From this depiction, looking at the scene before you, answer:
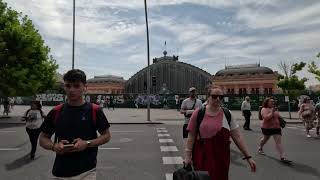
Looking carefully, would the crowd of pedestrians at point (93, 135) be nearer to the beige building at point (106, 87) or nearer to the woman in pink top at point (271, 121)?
the woman in pink top at point (271, 121)

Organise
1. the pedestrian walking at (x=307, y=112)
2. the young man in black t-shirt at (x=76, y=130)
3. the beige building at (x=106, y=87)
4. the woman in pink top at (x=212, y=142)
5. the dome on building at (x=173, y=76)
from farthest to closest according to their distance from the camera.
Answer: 1. the beige building at (x=106, y=87)
2. the dome on building at (x=173, y=76)
3. the pedestrian walking at (x=307, y=112)
4. the woman in pink top at (x=212, y=142)
5. the young man in black t-shirt at (x=76, y=130)

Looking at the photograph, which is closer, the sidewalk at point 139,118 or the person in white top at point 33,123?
the person in white top at point 33,123

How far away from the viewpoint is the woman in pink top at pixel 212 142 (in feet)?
14.1

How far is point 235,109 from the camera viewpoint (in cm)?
4959

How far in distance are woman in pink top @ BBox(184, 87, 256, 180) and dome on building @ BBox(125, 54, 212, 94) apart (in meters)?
114

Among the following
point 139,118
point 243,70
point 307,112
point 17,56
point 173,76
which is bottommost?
point 139,118

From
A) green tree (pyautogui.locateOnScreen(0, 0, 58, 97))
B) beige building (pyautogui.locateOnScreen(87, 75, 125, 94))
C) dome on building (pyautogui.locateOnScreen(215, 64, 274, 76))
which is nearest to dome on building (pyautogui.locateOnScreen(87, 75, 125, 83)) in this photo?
beige building (pyautogui.locateOnScreen(87, 75, 125, 94))

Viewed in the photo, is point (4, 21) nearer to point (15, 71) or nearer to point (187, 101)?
point (15, 71)

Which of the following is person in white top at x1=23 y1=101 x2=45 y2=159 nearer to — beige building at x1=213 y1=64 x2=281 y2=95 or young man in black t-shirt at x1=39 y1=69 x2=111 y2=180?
young man in black t-shirt at x1=39 y1=69 x2=111 y2=180

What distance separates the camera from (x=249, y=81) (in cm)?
10831

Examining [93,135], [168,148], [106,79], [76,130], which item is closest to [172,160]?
[168,148]

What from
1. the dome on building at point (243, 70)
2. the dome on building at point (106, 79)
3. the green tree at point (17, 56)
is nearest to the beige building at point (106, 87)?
the dome on building at point (106, 79)

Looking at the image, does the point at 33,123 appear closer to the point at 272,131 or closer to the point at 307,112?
the point at 272,131

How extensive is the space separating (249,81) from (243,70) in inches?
445
